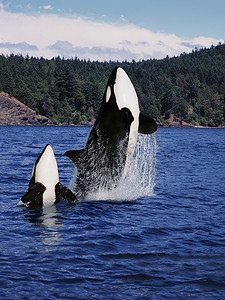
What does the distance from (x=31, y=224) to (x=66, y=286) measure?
4.30m

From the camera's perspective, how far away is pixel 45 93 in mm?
181375

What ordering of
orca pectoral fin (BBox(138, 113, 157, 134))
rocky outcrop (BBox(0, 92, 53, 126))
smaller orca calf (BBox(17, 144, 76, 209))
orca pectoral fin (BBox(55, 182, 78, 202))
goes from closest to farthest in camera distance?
1. orca pectoral fin (BBox(138, 113, 157, 134))
2. smaller orca calf (BBox(17, 144, 76, 209))
3. orca pectoral fin (BBox(55, 182, 78, 202))
4. rocky outcrop (BBox(0, 92, 53, 126))

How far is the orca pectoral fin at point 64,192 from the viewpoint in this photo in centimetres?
1410

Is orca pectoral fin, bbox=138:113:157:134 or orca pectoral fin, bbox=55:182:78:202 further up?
orca pectoral fin, bbox=138:113:157:134

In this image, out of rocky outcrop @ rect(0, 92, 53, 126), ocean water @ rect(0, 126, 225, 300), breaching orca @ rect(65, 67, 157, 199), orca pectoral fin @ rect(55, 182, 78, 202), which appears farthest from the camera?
rocky outcrop @ rect(0, 92, 53, 126)

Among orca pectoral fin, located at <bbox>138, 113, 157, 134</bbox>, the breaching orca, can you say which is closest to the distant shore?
the breaching orca

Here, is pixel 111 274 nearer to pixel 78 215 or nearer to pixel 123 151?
pixel 78 215

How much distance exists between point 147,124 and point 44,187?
3879 millimetres

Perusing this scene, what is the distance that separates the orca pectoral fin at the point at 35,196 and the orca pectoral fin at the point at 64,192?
526 millimetres

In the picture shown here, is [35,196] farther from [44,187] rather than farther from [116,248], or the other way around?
[116,248]

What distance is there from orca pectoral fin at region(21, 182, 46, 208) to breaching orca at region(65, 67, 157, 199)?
1.56 m

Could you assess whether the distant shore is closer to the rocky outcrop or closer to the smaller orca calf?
the rocky outcrop

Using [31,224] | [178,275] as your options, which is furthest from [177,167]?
[178,275]

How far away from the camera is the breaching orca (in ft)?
43.3
